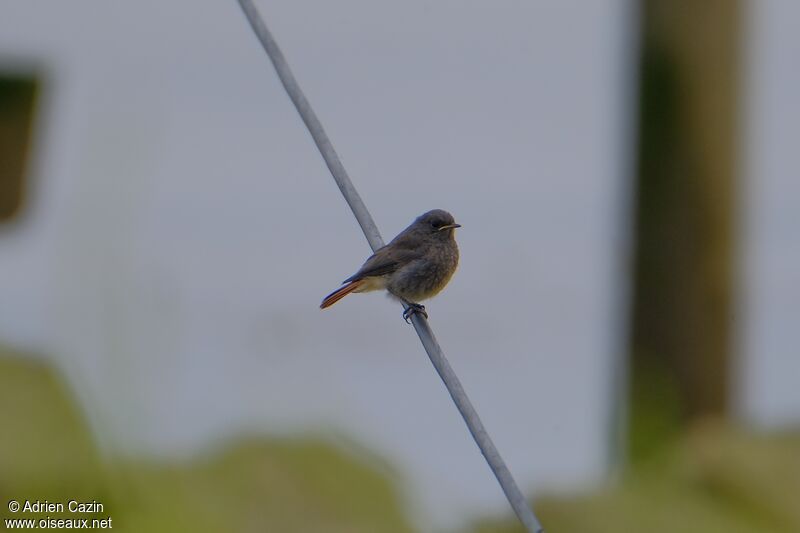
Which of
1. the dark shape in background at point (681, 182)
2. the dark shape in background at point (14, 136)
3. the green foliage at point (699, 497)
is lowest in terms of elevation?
the green foliage at point (699, 497)

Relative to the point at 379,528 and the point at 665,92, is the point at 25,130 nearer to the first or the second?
A: the point at 379,528

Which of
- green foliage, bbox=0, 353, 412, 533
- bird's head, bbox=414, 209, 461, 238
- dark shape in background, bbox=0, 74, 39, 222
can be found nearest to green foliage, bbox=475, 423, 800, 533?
green foliage, bbox=0, 353, 412, 533

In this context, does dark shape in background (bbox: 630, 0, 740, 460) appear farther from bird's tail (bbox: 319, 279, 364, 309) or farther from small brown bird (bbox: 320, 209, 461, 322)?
bird's tail (bbox: 319, 279, 364, 309)

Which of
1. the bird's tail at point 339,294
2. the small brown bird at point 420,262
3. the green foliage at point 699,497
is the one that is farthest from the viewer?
the green foliage at point 699,497

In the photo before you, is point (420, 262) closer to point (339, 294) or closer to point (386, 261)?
point (386, 261)

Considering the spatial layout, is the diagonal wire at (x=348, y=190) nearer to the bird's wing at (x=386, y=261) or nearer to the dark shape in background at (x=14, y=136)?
the bird's wing at (x=386, y=261)

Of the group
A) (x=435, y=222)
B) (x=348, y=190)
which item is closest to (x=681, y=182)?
(x=435, y=222)

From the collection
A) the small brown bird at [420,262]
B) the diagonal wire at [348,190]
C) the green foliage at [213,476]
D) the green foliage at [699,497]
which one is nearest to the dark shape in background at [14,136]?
the green foliage at [213,476]

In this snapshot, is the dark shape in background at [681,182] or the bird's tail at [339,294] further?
the dark shape in background at [681,182]

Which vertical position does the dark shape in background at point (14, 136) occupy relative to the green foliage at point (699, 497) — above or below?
above

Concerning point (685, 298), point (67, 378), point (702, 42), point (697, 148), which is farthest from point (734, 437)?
point (67, 378)
